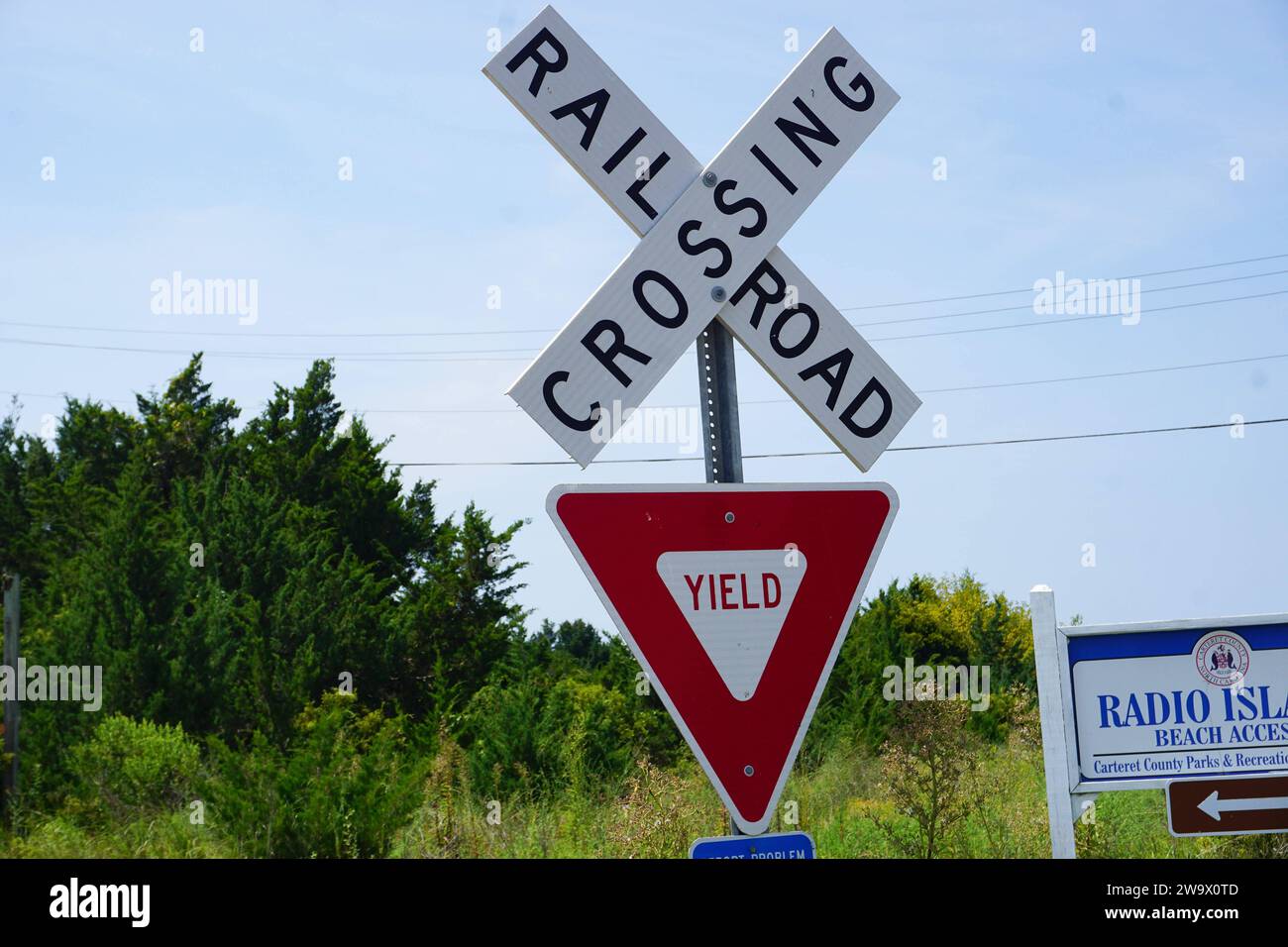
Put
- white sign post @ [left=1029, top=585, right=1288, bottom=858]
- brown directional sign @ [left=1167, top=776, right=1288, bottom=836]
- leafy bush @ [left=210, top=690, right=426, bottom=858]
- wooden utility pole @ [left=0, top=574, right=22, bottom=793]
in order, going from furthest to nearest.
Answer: wooden utility pole @ [left=0, top=574, right=22, bottom=793] < leafy bush @ [left=210, top=690, right=426, bottom=858] < white sign post @ [left=1029, top=585, right=1288, bottom=858] < brown directional sign @ [left=1167, top=776, right=1288, bottom=836]

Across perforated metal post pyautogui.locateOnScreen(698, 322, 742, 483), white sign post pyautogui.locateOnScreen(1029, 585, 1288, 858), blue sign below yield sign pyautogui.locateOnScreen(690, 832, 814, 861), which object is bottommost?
blue sign below yield sign pyautogui.locateOnScreen(690, 832, 814, 861)

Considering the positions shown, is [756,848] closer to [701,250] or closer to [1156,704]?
[701,250]

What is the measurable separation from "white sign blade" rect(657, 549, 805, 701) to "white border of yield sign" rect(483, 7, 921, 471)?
0.40 meters

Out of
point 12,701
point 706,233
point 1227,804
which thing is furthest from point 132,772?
point 706,233

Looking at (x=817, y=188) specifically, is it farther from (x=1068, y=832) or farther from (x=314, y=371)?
(x=314, y=371)

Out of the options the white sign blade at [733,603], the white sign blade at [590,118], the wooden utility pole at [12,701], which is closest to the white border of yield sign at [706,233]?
the white sign blade at [590,118]

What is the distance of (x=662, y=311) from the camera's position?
2723 mm

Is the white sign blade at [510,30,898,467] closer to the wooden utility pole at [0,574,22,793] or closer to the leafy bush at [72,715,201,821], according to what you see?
the leafy bush at [72,715,201,821]

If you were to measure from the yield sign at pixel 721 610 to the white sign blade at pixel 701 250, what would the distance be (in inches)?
8.2

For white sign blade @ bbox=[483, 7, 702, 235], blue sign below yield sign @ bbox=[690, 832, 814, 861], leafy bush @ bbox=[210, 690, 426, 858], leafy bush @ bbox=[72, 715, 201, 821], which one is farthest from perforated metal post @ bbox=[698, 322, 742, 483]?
leafy bush @ bbox=[72, 715, 201, 821]

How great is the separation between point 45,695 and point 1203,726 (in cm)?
2126

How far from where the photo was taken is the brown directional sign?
5496mm

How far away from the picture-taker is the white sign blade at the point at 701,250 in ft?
8.59

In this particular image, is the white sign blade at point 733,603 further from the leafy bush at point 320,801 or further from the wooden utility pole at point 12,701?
the wooden utility pole at point 12,701
